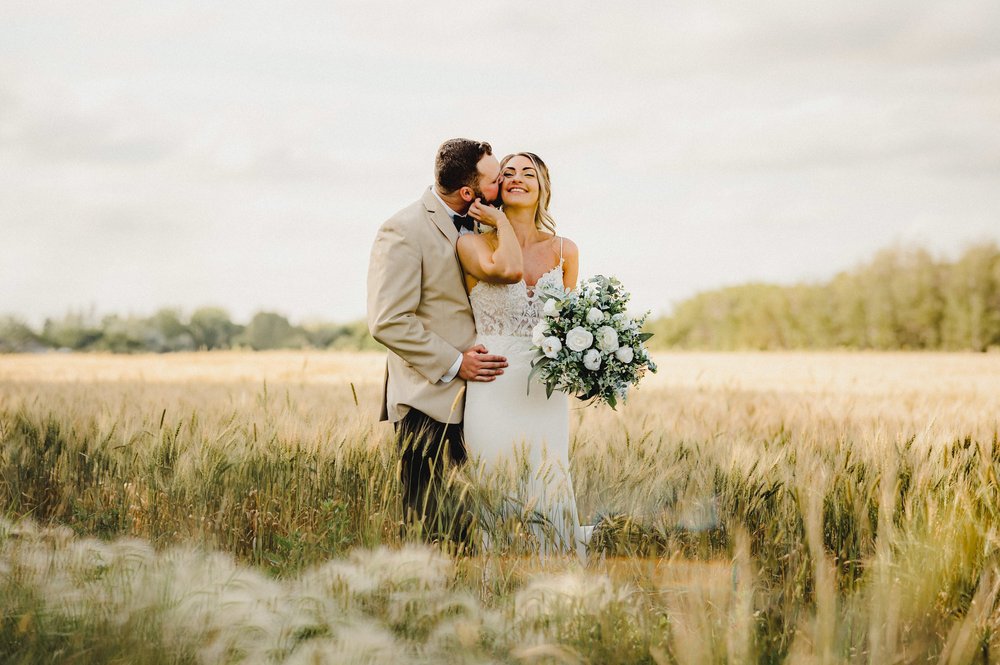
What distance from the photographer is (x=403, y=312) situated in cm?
380

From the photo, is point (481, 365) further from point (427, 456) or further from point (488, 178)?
point (488, 178)

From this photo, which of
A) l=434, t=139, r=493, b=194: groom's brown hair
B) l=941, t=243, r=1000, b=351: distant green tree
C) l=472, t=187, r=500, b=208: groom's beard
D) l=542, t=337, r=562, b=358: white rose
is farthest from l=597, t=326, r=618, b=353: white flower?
l=941, t=243, r=1000, b=351: distant green tree

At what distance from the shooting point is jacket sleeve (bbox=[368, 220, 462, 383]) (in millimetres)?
3773

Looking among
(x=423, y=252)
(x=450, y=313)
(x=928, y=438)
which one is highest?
(x=423, y=252)

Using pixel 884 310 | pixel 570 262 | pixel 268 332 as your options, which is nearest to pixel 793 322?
pixel 884 310

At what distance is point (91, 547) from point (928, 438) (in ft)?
12.9

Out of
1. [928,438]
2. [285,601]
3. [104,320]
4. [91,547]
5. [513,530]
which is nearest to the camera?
[285,601]

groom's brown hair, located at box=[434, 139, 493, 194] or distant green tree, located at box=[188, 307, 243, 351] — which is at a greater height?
groom's brown hair, located at box=[434, 139, 493, 194]

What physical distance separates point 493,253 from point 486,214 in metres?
0.18

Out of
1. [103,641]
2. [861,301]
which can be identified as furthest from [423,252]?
[861,301]

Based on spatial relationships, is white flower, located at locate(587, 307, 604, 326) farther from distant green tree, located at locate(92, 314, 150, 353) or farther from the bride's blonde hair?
distant green tree, located at locate(92, 314, 150, 353)

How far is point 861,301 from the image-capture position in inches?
1325

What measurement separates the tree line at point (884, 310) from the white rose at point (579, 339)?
99.6 ft

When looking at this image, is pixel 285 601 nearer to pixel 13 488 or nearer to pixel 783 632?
pixel 783 632
